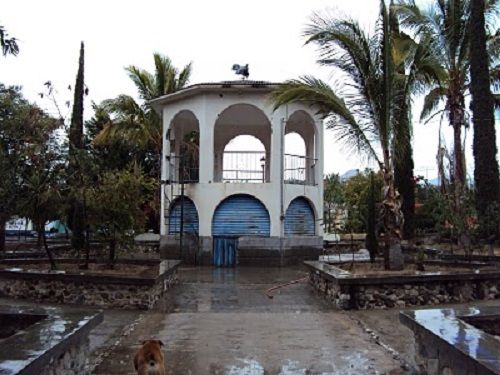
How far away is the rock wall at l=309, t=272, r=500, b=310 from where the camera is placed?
10117 mm

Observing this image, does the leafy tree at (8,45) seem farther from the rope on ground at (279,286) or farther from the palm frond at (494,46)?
the palm frond at (494,46)

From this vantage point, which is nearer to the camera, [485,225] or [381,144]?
[381,144]

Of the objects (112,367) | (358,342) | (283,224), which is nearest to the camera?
(112,367)

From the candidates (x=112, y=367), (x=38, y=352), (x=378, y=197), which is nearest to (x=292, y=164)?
(x=378, y=197)

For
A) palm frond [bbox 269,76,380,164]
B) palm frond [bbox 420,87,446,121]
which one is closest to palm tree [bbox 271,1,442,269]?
palm frond [bbox 269,76,380,164]

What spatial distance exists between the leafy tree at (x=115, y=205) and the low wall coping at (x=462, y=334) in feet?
25.7

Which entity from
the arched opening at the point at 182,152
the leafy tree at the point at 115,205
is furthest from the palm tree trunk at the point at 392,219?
the arched opening at the point at 182,152

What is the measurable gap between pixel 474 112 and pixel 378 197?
4146mm

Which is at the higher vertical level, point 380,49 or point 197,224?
point 380,49

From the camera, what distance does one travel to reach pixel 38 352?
13.0 feet

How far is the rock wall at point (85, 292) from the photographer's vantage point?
403 inches

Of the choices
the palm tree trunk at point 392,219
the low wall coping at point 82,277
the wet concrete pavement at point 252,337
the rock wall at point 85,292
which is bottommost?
the wet concrete pavement at point 252,337

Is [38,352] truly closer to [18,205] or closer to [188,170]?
[18,205]

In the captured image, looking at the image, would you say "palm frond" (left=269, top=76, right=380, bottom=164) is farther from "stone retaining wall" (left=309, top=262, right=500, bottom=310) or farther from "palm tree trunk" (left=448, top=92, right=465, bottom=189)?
"palm tree trunk" (left=448, top=92, right=465, bottom=189)
